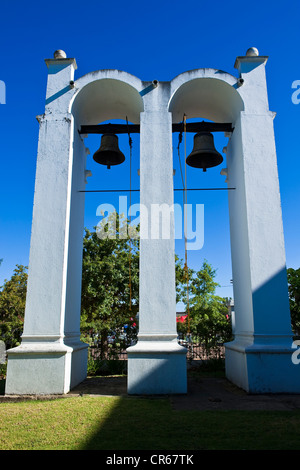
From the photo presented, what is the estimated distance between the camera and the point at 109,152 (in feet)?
26.0

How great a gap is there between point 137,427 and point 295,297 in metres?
11.8

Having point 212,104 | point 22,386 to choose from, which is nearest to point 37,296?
point 22,386

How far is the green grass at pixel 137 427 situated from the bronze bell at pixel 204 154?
5058mm

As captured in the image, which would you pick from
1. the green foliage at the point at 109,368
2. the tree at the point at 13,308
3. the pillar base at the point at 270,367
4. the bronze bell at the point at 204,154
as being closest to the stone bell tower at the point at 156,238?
the pillar base at the point at 270,367

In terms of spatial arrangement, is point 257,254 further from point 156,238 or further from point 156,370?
point 156,370

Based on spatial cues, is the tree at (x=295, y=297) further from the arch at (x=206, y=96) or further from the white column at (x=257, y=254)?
the arch at (x=206, y=96)

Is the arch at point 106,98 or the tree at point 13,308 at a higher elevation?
the arch at point 106,98

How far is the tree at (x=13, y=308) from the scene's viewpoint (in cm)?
1459

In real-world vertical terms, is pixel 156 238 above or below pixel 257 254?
above

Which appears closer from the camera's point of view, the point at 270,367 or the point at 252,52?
the point at 270,367

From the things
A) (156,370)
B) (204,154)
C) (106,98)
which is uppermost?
(106,98)

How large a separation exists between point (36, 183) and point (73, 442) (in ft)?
16.2

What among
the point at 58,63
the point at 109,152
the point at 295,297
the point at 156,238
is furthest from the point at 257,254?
the point at 295,297
